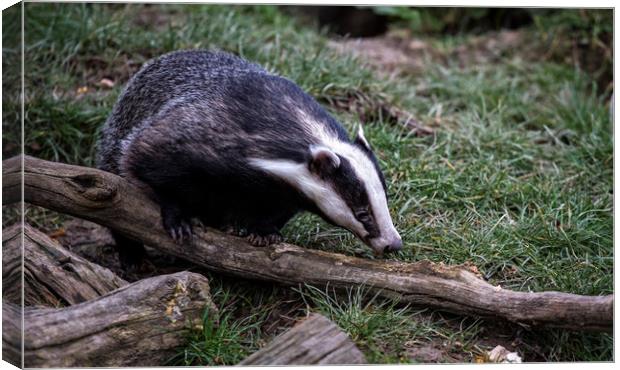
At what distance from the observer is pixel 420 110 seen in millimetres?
7555

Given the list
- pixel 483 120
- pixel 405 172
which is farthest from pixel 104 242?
pixel 483 120

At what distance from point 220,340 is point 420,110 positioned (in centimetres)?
360

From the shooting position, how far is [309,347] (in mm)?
4137

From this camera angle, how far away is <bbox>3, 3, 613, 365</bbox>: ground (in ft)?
15.5

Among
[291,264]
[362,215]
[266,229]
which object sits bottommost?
[291,264]

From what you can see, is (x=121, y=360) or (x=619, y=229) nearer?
(x=121, y=360)

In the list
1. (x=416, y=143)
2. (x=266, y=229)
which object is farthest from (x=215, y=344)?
(x=416, y=143)

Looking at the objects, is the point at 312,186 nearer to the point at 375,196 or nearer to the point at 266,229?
the point at 375,196

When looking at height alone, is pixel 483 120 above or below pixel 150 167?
below

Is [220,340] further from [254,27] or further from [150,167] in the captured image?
[254,27]

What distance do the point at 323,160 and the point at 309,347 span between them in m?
0.98

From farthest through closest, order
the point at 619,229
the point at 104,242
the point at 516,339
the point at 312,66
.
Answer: the point at 312,66 < the point at 104,242 < the point at 619,229 < the point at 516,339

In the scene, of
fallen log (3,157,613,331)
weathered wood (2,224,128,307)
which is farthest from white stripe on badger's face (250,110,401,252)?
weathered wood (2,224,128,307)

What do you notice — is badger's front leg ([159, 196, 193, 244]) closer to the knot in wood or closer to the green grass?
the knot in wood
